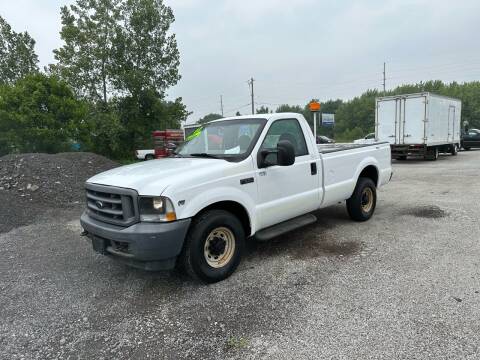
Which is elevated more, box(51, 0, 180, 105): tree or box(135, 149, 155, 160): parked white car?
box(51, 0, 180, 105): tree

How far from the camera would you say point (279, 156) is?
4.04m

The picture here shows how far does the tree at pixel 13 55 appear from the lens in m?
24.7

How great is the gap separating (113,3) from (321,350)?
2544 cm

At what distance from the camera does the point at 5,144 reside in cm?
1470

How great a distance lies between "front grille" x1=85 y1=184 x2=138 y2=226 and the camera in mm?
3494

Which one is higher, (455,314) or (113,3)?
(113,3)

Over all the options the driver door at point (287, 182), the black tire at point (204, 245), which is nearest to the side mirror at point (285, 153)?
the driver door at point (287, 182)

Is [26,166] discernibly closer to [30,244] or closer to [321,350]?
[30,244]

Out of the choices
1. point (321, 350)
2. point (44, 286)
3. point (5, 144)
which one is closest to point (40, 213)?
point (44, 286)

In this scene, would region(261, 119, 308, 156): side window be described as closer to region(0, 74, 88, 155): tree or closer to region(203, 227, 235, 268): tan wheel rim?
region(203, 227, 235, 268): tan wheel rim

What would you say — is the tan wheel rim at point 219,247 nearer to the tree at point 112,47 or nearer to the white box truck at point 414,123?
the white box truck at point 414,123

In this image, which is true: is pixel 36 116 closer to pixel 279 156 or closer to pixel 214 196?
pixel 214 196

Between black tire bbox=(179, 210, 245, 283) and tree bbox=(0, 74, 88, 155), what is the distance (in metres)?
13.3

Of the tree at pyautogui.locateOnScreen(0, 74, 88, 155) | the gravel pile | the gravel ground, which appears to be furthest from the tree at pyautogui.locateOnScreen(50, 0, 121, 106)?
the gravel ground
